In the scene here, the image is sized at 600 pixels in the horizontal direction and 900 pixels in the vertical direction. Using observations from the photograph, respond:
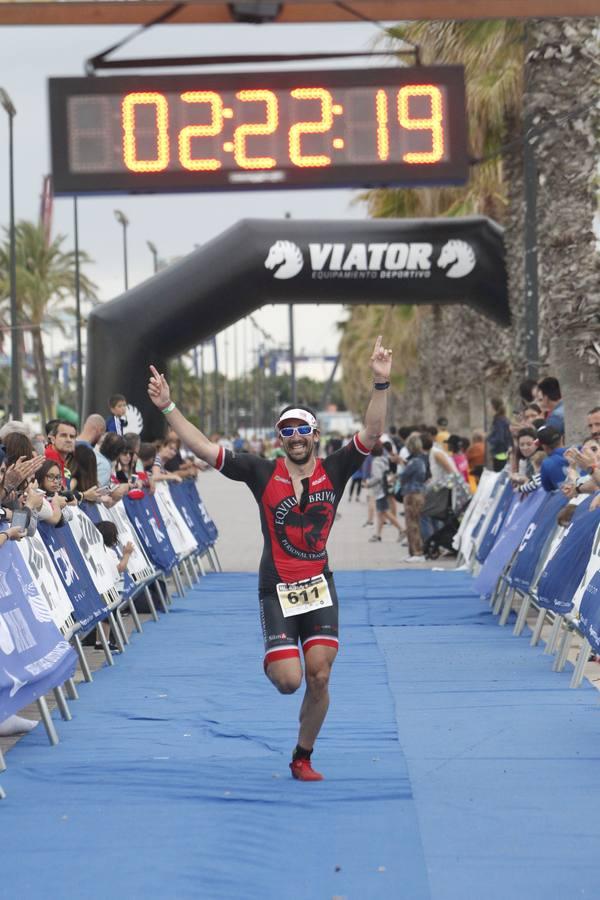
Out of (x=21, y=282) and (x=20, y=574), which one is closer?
(x=20, y=574)

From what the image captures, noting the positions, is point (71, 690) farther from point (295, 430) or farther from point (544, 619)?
point (544, 619)

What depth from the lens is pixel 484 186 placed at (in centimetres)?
3144

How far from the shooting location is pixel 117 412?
17.4 m

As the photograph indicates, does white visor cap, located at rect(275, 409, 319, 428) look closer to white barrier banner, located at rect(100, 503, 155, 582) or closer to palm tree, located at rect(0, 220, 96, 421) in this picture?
white barrier banner, located at rect(100, 503, 155, 582)

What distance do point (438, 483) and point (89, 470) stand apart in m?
9.81

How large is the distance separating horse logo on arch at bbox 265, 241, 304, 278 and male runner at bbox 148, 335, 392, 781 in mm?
13949

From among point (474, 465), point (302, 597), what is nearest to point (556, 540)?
point (302, 597)

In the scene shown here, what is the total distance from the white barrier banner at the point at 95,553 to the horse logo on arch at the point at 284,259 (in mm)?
10193

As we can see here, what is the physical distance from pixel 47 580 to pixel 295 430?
2.38 m

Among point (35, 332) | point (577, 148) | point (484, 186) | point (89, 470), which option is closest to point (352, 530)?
point (484, 186)

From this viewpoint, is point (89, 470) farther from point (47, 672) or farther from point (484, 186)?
point (484, 186)

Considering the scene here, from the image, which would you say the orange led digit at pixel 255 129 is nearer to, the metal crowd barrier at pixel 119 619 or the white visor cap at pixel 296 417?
the metal crowd barrier at pixel 119 619

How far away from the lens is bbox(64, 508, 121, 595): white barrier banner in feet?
35.6

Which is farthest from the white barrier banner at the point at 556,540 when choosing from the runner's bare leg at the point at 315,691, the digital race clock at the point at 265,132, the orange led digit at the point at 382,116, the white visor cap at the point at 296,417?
the runner's bare leg at the point at 315,691
